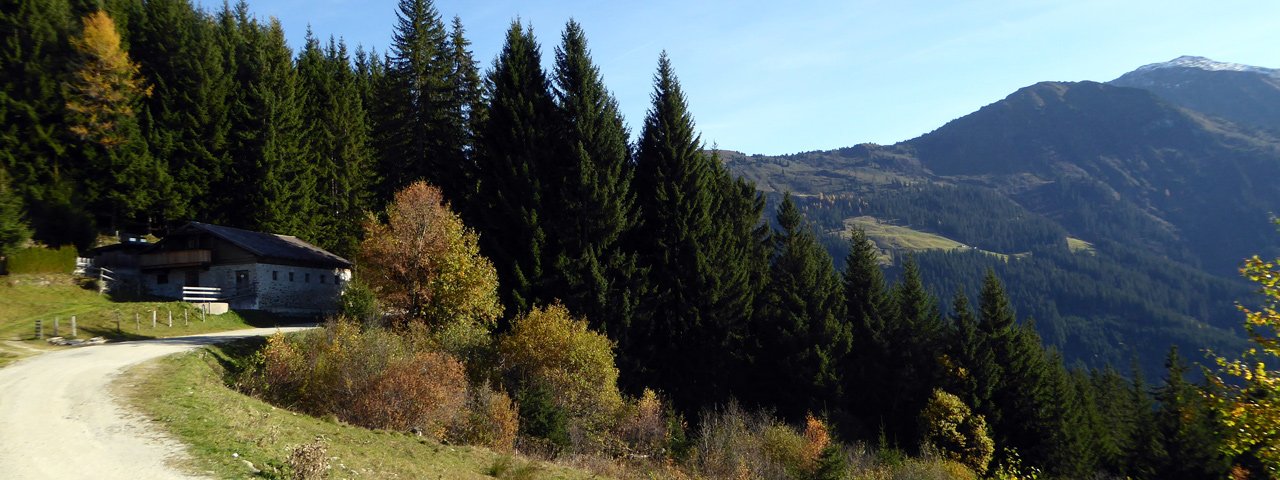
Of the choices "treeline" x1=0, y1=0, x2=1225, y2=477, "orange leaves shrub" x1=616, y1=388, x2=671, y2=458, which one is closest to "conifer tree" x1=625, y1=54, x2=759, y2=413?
"treeline" x1=0, y1=0, x2=1225, y2=477

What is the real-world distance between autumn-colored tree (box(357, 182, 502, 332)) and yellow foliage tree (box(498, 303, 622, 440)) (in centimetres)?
272

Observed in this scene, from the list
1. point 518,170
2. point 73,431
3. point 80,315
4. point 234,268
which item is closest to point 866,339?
point 518,170

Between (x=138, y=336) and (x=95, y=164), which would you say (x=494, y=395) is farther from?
(x=95, y=164)

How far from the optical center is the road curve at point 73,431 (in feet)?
40.0

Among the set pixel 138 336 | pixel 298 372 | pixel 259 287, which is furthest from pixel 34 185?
pixel 298 372

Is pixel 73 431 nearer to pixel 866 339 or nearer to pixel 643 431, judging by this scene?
pixel 643 431

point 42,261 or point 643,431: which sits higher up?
point 42,261

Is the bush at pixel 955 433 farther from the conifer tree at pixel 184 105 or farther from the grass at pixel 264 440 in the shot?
the conifer tree at pixel 184 105

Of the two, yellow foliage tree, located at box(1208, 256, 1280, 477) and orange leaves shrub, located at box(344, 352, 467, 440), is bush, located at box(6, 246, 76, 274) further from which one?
yellow foliage tree, located at box(1208, 256, 1280, 477)

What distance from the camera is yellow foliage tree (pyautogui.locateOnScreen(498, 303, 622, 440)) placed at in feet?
103

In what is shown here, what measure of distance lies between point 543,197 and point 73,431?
27281mm

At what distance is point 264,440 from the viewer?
592 inches

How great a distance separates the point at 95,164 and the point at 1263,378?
2357 inches

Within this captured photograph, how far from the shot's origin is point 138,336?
33.1 meters
